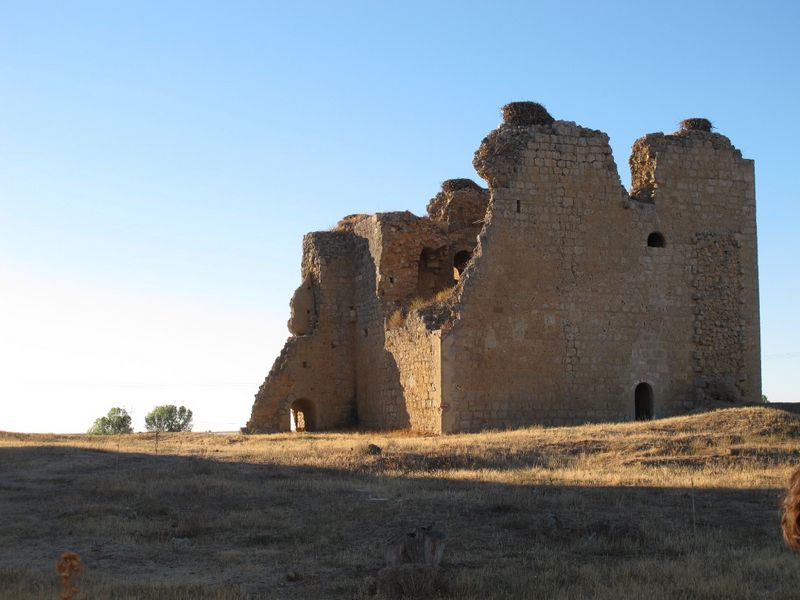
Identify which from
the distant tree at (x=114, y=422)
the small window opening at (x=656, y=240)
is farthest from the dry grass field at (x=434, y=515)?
the distant tree at (x=114, y=422)

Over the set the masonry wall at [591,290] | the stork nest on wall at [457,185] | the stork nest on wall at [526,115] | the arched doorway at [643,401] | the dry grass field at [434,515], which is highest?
the stork nest on wall at [526,115]

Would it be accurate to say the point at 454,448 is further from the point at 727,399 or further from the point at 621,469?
the point at 727,399

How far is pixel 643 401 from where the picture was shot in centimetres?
2084

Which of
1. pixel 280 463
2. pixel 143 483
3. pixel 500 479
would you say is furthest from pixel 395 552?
pixel 280 463

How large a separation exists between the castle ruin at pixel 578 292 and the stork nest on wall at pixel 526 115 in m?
0.04

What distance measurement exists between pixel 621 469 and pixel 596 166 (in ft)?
27.8

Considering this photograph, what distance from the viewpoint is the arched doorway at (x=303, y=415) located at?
24891mm

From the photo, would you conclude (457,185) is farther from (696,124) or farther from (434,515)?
(434,515)

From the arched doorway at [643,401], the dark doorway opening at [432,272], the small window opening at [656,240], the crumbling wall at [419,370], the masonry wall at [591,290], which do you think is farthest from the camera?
the dark doorway opening at [432,272]

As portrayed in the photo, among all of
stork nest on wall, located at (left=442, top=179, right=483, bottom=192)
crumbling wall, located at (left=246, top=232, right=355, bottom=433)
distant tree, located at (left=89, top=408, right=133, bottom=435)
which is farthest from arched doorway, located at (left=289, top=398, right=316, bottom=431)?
distant tree, located at (left=89, top=408, right=133, bottom=435)

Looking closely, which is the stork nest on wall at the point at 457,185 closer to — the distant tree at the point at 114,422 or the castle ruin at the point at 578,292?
the castle ruin at the point at 578,292

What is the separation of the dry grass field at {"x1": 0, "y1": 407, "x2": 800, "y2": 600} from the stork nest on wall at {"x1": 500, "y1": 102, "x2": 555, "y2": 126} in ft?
22.8

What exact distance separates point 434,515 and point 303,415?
15.4m

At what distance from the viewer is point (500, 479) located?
12.9m
